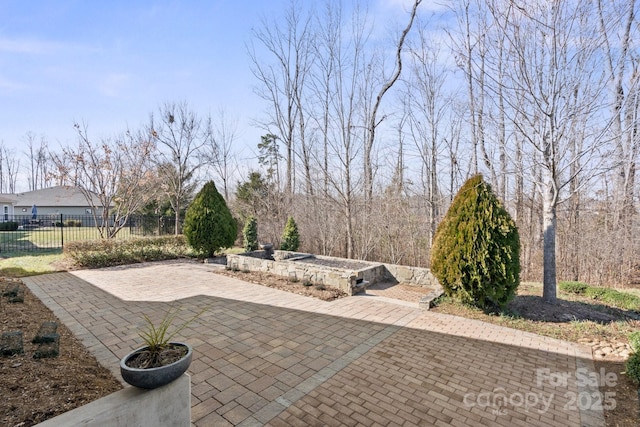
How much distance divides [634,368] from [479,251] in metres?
2.22

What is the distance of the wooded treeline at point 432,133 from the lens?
203 inches

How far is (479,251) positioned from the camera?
5020 mm

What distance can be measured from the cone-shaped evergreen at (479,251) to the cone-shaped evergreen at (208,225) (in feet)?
23.9

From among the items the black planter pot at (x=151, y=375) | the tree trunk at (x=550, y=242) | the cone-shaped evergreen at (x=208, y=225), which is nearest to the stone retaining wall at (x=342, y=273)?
the cone-shaped evergreen at (x=208, y=225)

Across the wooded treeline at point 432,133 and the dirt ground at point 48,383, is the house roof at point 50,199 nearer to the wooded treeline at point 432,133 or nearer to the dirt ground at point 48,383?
the wooded treeline at point 432,133

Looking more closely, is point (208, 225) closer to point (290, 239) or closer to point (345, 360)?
point (290, 239)

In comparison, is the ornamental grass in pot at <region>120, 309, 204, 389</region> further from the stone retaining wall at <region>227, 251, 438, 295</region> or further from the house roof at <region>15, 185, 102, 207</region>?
the house roof at <region>15, 185, 102, 207</region>

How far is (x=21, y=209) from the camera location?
27.2m

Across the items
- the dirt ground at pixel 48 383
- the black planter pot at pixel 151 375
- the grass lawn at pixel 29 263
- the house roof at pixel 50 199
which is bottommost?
the grass lawn at pixel 29 263

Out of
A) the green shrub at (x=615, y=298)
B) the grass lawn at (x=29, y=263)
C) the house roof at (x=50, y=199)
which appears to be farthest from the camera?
the house roof at (x=50, y=199)

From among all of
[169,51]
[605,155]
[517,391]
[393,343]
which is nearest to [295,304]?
[393,343]

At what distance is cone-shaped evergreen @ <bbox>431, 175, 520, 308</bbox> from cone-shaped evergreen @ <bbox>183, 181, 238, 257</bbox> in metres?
7.27

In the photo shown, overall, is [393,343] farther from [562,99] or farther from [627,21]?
[627,21]

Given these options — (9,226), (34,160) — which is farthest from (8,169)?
(9,226)
